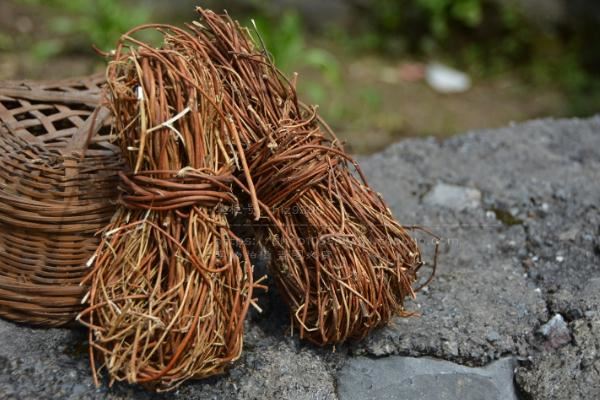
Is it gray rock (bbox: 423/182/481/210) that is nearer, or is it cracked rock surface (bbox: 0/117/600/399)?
cracked rock surface (bbox: 0/117/600/399)

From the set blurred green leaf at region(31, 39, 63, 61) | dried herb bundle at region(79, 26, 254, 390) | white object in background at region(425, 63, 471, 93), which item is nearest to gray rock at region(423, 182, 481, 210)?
dried herb bundle at region(79, 26, 254, 390)

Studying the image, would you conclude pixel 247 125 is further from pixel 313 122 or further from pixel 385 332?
pixel 385 332

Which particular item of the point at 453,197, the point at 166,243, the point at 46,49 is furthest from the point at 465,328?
the point at 46,49

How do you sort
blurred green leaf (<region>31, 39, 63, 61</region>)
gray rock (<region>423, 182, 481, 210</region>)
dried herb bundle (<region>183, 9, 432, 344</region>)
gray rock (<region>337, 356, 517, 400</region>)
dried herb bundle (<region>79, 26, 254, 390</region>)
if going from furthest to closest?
1. blurred green leaf (<region>31, 39, 63, 61</region>)
2. gray rock (<region>423, 182, 481, 210</region>)
3. gray rock (<region>337, 356, 517, 400</region>)
4. dried herb bundle (<region>183, 9, 432, 344</region>)
5. dried herb bundle (<region>79, 26, 254, 390</region>)

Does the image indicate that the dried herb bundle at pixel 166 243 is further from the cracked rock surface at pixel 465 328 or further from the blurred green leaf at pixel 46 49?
the blurred green leaf at pixel 46 49

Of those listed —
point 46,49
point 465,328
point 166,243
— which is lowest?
point 465,328

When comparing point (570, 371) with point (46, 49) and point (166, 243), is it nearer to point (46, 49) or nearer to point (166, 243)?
point (166, 243)

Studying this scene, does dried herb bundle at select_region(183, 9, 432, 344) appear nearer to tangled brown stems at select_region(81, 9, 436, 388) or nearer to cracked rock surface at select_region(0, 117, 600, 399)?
tangled brown stems at select_region(81, 9, 436, 388)
